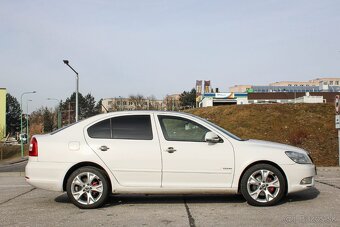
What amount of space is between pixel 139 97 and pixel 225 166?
9369 cm

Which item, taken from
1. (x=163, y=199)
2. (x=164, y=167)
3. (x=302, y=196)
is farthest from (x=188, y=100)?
(x=164, y=167)

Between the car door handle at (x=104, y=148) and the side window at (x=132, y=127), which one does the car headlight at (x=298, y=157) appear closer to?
the side window at (x=132, y=127)

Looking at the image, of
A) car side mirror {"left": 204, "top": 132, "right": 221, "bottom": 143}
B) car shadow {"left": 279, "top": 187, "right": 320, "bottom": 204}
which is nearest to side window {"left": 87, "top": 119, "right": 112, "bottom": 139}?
car side mirror {"left": 204, "top": 132, "right": 221, "bottom": 143}

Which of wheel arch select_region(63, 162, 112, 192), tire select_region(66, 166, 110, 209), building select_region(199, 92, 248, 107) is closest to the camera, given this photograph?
tire select_region(66, 166, 110, 209)

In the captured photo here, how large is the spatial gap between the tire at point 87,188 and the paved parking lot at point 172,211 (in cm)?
15

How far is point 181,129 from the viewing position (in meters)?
7.01

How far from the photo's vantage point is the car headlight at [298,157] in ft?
22.2

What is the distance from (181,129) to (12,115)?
121082mm

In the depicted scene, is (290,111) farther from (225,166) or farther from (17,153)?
(17,153)

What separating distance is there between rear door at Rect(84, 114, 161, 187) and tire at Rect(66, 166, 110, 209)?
25cm

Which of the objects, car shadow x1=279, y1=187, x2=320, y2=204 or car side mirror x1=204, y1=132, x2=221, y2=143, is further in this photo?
car shadow x1=279, y1=187, x2=320, y2=204

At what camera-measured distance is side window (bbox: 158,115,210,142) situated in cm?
682

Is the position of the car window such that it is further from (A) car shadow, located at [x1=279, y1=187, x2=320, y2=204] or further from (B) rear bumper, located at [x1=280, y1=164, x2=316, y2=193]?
(A) car shadow, located at [x1=279, y1=187, x2=320, y2=204]

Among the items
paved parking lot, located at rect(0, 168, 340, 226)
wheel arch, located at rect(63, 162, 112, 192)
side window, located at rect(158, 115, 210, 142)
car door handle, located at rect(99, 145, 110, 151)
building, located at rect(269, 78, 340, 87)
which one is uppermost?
building, located at rect(269, 78, 340, 87)
